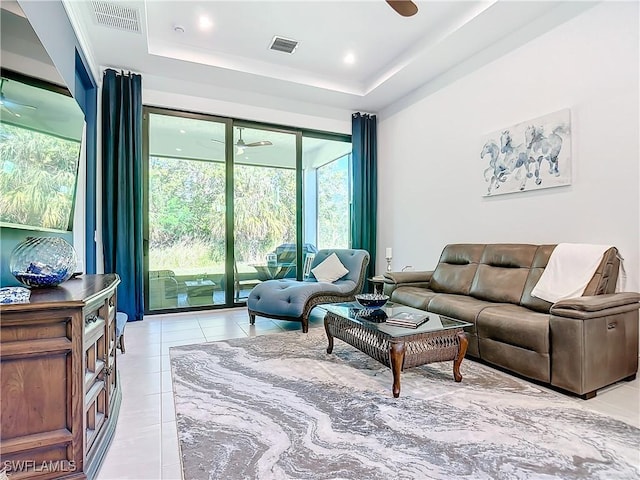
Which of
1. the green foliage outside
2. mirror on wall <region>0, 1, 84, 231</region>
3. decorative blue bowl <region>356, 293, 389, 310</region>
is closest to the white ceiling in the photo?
mirror on wall <region>0, 1, 84, 231</region>

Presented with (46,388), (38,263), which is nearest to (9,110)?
(38,263)

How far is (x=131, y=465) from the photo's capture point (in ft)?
5.24

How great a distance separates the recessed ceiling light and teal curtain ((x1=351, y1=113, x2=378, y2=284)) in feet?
8.75

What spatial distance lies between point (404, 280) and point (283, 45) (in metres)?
3.03

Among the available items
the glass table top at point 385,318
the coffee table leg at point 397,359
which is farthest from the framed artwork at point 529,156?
the coffee table leg at point 397,359

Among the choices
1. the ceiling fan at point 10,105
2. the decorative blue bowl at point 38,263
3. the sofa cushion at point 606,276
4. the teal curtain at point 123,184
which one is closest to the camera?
the ceiling fan at point 10,105

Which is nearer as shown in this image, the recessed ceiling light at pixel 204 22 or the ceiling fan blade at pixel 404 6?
the ceiling fan blade at pixel 404 6

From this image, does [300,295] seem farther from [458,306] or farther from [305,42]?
[305,42]

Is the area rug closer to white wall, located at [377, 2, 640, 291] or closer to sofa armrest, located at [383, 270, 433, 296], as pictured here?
A: sofa armrest, located at [383, 270, 433, 296]

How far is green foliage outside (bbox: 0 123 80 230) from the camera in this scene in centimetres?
161

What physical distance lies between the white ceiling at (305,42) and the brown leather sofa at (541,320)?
85.8 inches

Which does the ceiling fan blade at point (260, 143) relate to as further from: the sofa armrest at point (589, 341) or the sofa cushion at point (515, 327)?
the sofa armrest at point (589, 341)

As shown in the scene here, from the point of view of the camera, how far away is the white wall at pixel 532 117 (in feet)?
9.05

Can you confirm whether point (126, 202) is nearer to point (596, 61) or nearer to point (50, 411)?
point (50, 411)
